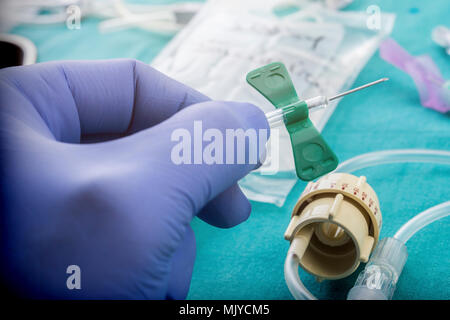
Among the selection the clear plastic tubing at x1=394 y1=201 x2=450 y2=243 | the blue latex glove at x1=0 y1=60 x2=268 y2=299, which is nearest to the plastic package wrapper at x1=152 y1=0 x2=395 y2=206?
the clear plastic tubing at x1=394 y1=201 x2=450 y2=243

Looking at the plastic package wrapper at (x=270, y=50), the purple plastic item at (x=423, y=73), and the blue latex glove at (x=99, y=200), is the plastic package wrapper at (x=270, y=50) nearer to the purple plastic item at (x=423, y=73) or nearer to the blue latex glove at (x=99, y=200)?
the purple plastic item at (x=423, y=73)

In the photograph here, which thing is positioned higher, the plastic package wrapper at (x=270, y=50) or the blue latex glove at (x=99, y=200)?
the plastic package wrapper at (x=270, y=50)

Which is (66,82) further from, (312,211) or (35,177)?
(312,211)

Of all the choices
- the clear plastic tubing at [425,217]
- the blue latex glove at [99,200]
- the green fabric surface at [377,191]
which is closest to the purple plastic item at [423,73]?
the green fabric surface at [377,191]

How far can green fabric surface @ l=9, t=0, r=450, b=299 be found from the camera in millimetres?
654

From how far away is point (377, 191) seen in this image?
781mm

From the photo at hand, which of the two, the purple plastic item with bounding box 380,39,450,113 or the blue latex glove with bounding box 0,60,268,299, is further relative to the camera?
the purple plastic item with bounding box 380,39,450,113

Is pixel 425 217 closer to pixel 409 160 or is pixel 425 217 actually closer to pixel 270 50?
pixel 409 160

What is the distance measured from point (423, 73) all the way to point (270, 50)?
0.33m

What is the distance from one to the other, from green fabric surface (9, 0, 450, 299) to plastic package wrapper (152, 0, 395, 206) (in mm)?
52

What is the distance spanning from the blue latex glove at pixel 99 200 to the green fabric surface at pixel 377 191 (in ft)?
0.46

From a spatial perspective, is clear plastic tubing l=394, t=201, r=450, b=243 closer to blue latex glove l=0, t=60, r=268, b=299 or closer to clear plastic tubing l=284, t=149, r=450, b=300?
clear plastic tubing l=284, t=149, r=450, b=300

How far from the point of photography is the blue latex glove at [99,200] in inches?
17.8

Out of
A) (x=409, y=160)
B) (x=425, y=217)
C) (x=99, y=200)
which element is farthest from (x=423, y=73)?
(x=99, y=200)
